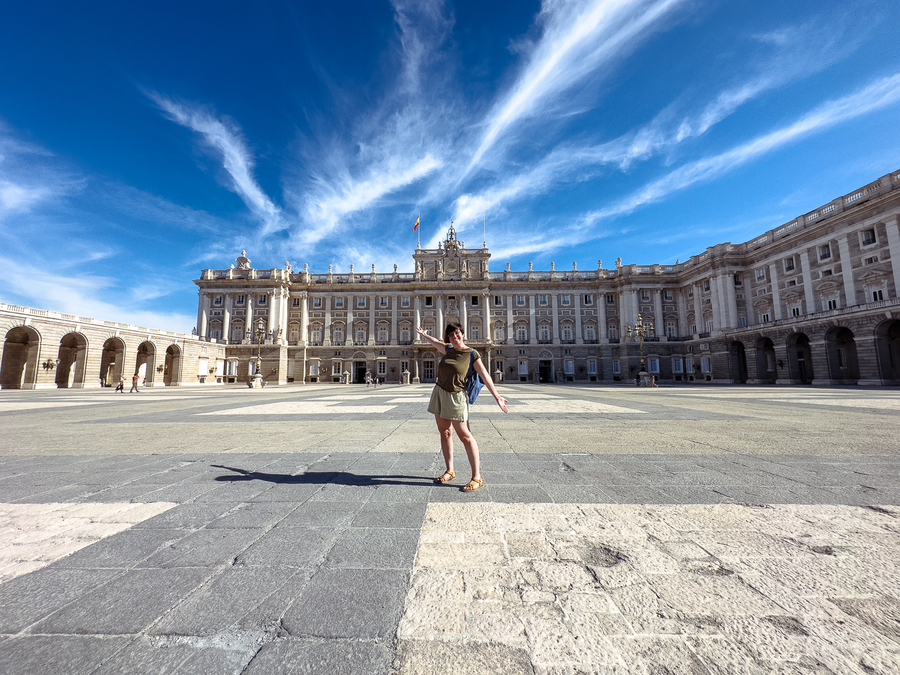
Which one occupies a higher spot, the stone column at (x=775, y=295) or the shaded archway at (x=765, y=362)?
the stone column at (x=775, y=295)

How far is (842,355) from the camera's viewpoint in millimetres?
28172

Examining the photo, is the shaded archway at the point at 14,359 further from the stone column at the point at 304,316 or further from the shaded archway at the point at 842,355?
the shaded archway at the point at 842,355

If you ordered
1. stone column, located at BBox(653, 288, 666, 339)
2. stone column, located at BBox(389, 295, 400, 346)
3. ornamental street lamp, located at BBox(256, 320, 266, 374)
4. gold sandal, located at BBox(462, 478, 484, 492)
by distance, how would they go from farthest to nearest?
stone column, located at BBox(389, 295, 400, 346), stone column, located at BBox(653, 288, 666, 339), ornamental street lamp, located at BBox(256, 320, 266, 374), gold sandal, located at BBox(462, 478, 484, 492)

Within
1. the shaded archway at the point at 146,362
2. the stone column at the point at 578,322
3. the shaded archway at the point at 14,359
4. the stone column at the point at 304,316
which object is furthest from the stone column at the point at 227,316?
the stone column at the point at 578,322

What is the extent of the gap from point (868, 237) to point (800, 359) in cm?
987

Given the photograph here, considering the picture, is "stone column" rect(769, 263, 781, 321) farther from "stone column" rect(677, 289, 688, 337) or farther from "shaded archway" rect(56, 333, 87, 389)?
"shaded archway" rect(56, 333, 87, 389)

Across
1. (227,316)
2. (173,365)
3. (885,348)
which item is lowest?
(173,365)

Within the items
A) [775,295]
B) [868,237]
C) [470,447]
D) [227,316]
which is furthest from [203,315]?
[868,237]

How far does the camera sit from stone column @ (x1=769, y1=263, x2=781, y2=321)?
32.5 metres

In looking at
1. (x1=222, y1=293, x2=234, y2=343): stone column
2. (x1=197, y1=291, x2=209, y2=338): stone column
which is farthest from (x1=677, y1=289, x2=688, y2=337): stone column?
(x1=197, y1=291, x2=209, y2=338): stone column

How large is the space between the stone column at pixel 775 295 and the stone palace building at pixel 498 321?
0.33 ft

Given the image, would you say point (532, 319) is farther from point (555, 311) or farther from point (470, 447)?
point (470, 447)

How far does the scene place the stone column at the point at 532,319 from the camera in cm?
4547

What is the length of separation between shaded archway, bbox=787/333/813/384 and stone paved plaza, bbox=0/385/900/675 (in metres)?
33.1
